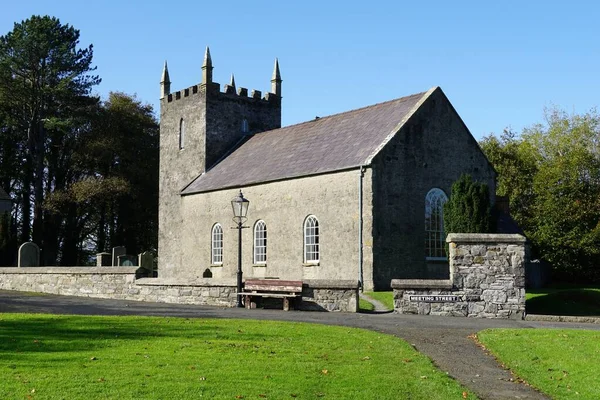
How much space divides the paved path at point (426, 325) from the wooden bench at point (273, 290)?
30.1 inches

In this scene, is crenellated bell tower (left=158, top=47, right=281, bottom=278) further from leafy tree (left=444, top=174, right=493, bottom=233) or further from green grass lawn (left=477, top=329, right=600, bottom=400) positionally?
green grass lawn (left=477, top=329, right=600, bottom=400)

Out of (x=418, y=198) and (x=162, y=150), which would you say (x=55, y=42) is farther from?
(x=418, y=198)

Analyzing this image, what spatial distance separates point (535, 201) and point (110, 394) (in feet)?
138

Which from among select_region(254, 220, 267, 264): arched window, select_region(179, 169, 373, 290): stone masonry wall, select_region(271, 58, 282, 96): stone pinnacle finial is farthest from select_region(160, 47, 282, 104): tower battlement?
select_region(254, 220, 267, 264): arched window

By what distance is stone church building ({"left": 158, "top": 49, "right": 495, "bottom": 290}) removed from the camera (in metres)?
29.5

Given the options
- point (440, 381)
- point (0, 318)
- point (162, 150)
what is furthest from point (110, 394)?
point (162, 150)

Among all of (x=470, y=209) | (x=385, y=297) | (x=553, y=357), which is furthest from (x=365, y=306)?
(x=553, y=357)

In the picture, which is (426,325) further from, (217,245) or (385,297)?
(217,245)

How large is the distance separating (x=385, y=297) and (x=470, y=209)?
5.33m

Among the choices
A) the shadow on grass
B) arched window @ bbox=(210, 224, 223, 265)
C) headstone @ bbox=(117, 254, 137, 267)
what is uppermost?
arched window @ bbox=(210, 224, 223, 265)

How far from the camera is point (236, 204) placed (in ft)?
80.1

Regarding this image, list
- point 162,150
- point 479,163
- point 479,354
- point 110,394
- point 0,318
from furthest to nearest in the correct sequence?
1. point 162,150
2. point 479,163
3. point 0,318
4. point 479,354
5. point 110,394

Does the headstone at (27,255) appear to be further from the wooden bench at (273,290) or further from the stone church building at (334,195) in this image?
the wooden bench at (273,290)

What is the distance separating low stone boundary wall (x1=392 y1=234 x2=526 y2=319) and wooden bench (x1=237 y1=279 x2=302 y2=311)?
3381mm
